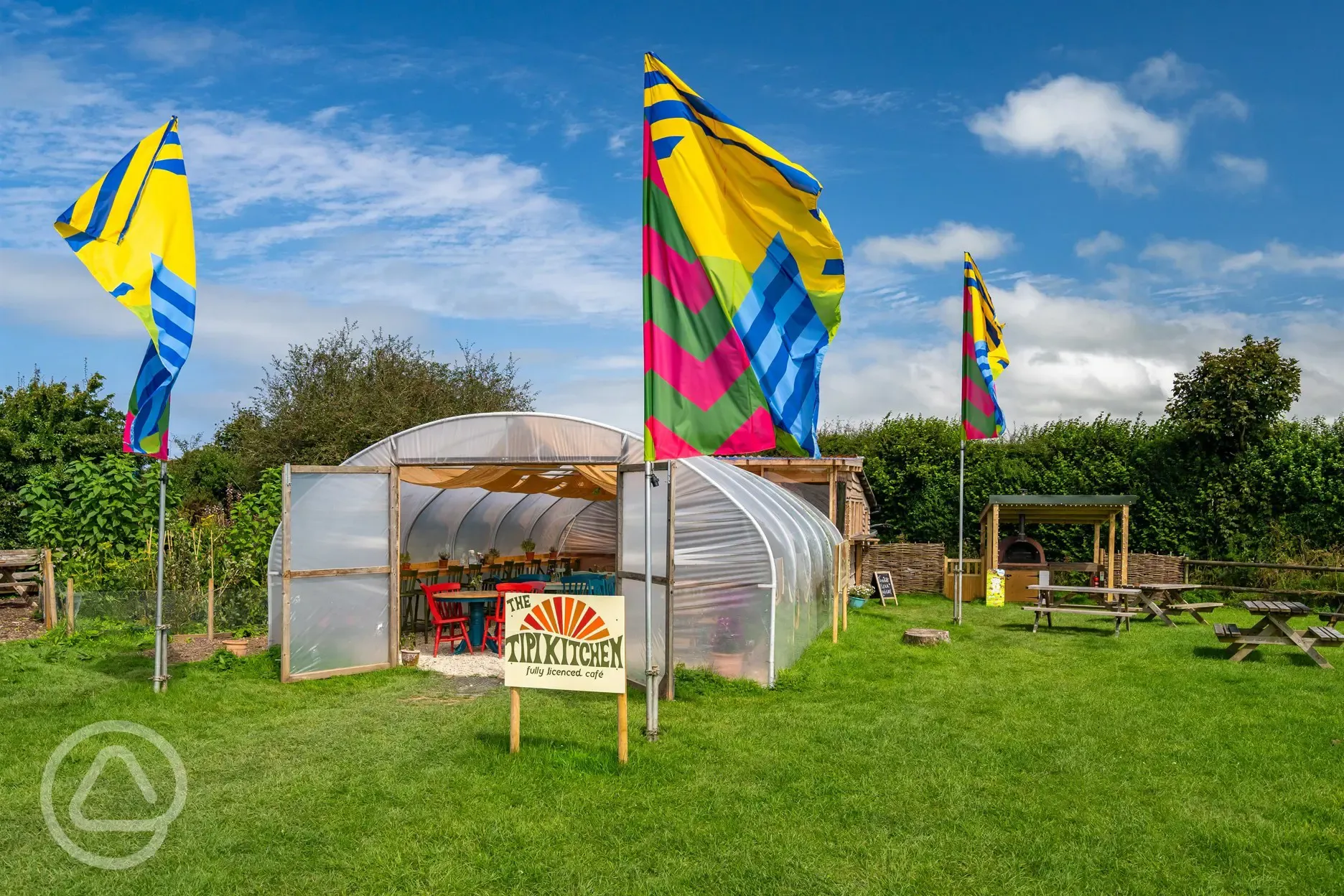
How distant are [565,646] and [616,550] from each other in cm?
300

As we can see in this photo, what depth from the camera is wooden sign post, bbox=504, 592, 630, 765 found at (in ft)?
24.3

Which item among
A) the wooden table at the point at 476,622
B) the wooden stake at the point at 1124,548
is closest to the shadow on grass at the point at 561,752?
the wooden table at the point at 476,622

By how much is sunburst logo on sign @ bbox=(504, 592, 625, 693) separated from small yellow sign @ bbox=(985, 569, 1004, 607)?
13.9 meters

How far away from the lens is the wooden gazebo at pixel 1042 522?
63.1 ft

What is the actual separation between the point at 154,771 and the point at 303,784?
3.91ft

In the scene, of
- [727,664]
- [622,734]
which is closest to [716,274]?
[622,734]

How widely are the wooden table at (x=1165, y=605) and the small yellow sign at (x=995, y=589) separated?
111 inches

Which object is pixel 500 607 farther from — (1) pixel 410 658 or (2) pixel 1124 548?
(2) pixel 1124 548

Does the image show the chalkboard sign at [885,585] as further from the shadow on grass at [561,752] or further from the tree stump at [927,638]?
the shadow on grass at [561,752]

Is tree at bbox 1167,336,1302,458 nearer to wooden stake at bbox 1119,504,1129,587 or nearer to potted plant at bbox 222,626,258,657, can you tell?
wooden stake at bbox 1119,504,1129,587

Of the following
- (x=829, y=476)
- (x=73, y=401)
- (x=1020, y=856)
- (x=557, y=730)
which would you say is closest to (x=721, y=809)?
(x=1020, y=856)

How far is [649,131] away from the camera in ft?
25.6

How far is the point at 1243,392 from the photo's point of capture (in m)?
19.8

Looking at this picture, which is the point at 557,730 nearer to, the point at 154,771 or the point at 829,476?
the point at 154,771
